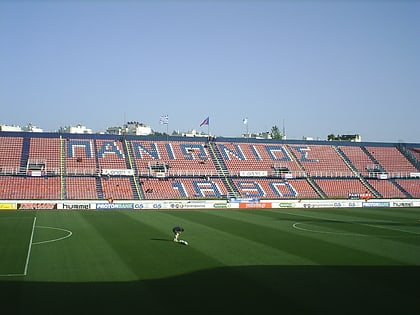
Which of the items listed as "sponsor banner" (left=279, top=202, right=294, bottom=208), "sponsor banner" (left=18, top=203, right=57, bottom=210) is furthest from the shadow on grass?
"sponsor banner" (left=279, top=202, right=294, bottom=208)

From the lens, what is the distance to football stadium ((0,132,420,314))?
17.9m

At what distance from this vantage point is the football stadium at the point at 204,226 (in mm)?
17875

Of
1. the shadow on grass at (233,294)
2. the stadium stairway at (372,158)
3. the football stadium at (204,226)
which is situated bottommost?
the shadow on grass at (233,294)

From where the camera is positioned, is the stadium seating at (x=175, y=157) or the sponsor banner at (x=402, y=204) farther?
the stadium seating at (x=175, y=157)

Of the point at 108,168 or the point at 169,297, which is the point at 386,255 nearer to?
the point at 169,297

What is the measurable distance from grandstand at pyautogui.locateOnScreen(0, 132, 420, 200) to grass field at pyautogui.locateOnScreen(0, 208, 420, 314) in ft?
80.0

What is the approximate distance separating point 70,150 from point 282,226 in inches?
1593

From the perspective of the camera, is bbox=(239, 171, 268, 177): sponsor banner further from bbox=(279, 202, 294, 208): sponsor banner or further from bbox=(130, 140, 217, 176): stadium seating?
bbox=(279, 202, 294, 208): sponsor banner

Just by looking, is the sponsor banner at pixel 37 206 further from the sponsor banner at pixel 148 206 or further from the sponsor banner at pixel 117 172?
the sponsor banner at pixel 117 172

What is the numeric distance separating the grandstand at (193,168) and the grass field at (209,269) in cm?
2439

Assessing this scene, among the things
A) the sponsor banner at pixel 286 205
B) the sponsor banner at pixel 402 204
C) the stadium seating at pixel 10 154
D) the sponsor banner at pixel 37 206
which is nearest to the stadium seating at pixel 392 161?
the sponsor banner at pixel 402 204

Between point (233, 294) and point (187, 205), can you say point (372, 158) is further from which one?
point (233, 294)

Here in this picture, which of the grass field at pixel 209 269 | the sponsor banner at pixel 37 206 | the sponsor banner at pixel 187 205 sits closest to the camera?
the grass field at pixel 209 269

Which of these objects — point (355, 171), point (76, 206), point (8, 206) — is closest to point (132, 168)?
point (76, 206)
